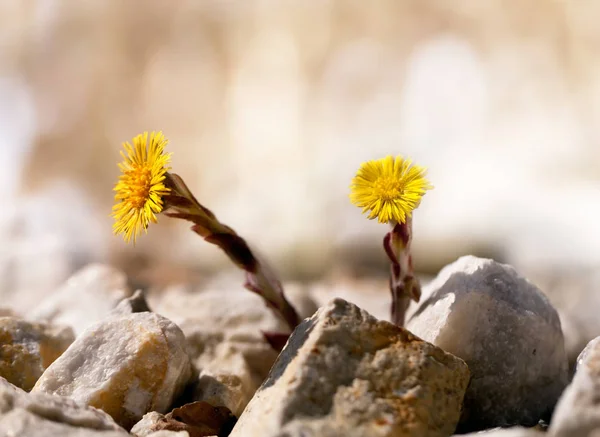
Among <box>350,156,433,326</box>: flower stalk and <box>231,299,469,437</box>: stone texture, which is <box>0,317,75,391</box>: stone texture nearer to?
<box>231,299,469,437</box>: stone texture

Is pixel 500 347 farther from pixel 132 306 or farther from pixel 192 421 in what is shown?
pixel 132 306

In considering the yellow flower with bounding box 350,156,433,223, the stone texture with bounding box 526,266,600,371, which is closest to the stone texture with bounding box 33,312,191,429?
the yellow flower with bounding box 350,156,433,223

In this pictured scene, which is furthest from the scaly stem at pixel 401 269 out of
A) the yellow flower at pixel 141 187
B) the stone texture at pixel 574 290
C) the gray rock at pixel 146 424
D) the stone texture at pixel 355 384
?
the stone texture at pixel 574 290

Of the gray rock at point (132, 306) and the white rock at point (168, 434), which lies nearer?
the white rock at point (168, 434)

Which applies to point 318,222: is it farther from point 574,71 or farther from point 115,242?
point 574,71

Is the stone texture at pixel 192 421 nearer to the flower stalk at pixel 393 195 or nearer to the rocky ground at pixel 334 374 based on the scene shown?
the rocky ground at pixel 334 374

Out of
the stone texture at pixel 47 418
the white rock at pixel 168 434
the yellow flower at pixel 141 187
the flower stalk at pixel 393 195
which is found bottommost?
the stone texture at pixel 47 418

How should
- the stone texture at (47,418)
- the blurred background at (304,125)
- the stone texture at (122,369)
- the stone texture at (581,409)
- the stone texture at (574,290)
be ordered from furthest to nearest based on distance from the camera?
the blurred background at (304,125) < the stone texture at (574,290) < the stone texture at (122,369) < the stone texture at (47,418) < the stone texture at (581,409)
